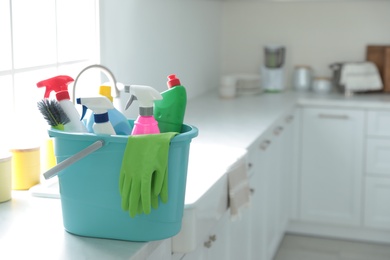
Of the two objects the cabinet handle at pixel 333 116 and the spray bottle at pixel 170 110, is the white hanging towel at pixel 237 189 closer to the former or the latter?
the spray bottle at pixel 170 110

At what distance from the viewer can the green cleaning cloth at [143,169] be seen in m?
1.46

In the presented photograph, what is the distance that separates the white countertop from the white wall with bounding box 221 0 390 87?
37cm

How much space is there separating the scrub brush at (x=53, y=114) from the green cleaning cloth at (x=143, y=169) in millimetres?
224

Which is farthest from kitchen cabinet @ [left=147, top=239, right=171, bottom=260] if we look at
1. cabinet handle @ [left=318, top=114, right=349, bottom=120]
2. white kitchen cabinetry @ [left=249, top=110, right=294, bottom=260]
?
cabinet handle @ [left=318, top=114, right=349, bottom=120]

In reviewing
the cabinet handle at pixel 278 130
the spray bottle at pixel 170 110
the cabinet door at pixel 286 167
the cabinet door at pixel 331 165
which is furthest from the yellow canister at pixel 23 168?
the cabinet door at pixel 331 165

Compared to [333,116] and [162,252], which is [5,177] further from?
[333,116]

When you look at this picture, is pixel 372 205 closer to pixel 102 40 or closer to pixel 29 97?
pixel 102 40

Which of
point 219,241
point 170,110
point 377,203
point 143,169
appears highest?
point 170,110

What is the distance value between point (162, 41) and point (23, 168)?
4.95 ft

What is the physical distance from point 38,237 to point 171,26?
2072 mm

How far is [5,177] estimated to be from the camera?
72.5 inches

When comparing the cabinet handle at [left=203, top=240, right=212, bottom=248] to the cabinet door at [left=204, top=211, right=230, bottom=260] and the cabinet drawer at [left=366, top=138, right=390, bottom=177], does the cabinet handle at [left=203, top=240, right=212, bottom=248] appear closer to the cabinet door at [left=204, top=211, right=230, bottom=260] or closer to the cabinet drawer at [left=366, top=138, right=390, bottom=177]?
the cabinet door at [left=204, top=211, right=230, bottom=260]

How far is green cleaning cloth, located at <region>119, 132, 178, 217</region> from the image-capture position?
1458mm

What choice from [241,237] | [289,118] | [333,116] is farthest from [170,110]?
[333,116]
